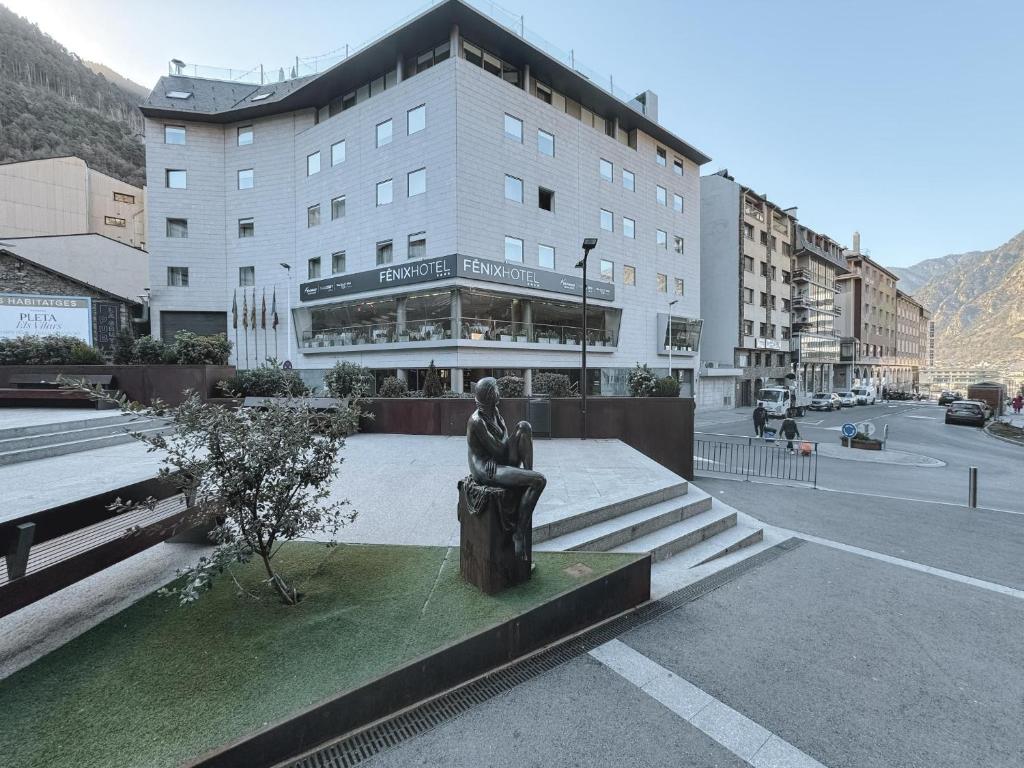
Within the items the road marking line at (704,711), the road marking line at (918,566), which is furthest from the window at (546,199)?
the road marking line at (704,711)

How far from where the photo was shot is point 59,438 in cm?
1013

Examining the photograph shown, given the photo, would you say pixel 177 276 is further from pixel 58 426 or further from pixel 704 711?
pixel 704 711

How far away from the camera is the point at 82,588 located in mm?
4234

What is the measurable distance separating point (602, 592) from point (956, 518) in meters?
8.84

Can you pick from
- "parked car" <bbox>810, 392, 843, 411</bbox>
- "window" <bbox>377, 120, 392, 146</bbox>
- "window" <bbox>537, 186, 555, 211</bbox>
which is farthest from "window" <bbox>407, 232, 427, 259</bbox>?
"parked car" <bbox>810, 392, 843, 411</bbox>

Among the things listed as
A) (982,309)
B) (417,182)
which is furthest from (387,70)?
(982,309)

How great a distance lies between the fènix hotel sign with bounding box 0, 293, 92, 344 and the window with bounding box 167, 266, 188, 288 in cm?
711

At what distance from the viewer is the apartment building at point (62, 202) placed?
3466 cm

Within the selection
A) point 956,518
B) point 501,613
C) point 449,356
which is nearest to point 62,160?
point 449,356

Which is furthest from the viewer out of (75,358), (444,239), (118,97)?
(118,97)

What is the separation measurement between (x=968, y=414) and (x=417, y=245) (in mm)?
35340

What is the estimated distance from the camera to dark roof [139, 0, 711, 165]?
2231cm

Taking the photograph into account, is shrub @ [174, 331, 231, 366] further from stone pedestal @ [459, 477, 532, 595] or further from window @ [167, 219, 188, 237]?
window @ [167, 219, 188, 237]

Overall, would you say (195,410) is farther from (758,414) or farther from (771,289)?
(771,289)
